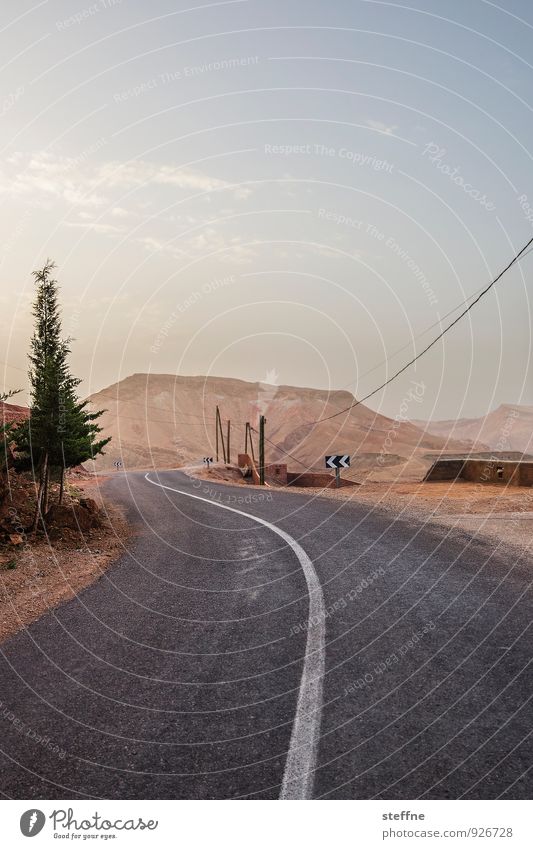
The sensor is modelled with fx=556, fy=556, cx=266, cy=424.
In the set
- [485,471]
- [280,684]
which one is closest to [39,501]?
[280,684]

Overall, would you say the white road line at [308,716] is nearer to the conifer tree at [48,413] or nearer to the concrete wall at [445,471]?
the conifer tree at [48,413]

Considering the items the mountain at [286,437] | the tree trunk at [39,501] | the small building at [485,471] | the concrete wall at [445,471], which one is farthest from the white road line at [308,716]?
the mountain at [286,437]

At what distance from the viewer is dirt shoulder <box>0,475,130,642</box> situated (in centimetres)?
789

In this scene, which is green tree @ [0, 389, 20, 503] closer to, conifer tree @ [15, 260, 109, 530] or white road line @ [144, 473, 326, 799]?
conifer tree @ [15, 260, 109, 530]

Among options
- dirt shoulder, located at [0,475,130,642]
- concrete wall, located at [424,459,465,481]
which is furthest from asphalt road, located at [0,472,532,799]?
concrete wall, located at [424,459,465,481]

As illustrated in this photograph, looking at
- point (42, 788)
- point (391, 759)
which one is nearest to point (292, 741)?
point (391, 759)

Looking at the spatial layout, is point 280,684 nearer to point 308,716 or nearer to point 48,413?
point 308,716

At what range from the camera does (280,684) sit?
479 cm

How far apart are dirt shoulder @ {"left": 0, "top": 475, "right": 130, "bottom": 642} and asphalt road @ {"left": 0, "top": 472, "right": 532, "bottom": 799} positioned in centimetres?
51

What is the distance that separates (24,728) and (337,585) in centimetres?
480

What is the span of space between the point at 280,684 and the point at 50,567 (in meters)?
7.01

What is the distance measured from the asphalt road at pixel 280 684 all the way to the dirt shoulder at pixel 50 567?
506mm
